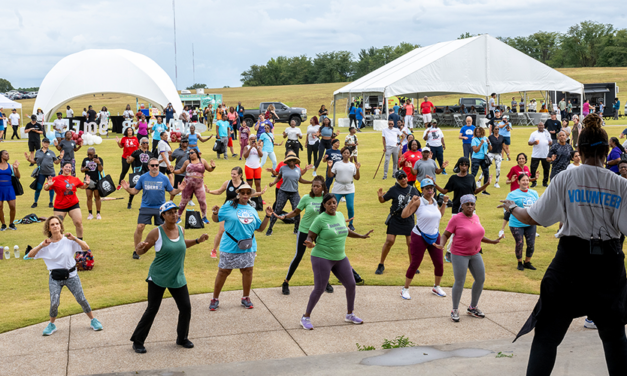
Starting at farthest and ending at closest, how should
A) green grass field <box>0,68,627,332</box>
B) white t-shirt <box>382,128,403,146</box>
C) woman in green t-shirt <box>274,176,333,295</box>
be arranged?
white t-shirt <box>382,128,403,146</box>, green grass field <box>0,68,627,332</box>, woman in green t-shirt <box>274,176,333,295</box>

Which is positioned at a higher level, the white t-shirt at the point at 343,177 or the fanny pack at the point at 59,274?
the white t-shirt at the point at 343,177

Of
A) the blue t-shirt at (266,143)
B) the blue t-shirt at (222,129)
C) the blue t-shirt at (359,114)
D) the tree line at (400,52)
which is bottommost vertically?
the blue t-shirt at (266,143)

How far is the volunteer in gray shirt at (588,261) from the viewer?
3842 mm

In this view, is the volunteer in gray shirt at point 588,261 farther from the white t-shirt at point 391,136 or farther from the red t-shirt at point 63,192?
the white t-shirt at point 391,136

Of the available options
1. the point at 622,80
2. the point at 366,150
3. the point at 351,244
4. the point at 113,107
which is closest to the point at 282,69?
the point at 113,107

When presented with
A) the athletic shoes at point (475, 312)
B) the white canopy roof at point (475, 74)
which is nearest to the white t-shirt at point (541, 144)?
the athletic shoes at point (475, 312)

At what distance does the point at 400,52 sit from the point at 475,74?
8922cm

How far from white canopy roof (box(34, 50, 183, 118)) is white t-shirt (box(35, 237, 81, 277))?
3203 centimetres

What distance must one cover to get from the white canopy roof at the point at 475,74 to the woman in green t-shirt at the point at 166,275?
26.9 m

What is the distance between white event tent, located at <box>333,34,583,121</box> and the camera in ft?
107

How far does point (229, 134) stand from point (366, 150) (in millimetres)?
6295

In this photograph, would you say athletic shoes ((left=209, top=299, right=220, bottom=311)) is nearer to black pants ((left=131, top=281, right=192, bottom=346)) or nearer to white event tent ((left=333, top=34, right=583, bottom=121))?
black pants ((left=131, top=281, right=192, bottom=346))

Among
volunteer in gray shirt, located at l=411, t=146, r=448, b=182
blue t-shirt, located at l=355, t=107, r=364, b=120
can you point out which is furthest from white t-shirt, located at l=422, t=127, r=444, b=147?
blue t-shirt, located at l=355, t=107, r=364, b=120

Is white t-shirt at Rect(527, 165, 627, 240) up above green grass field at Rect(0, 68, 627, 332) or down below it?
above
